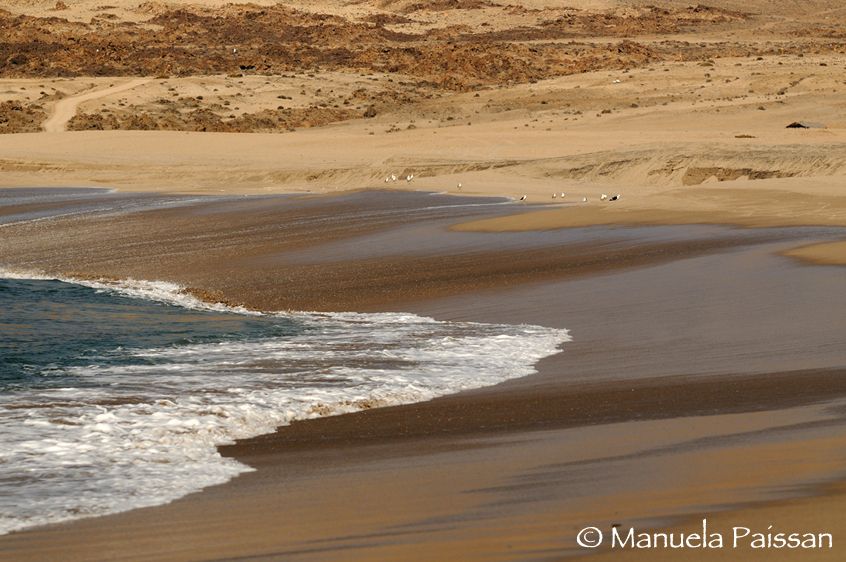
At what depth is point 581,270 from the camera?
13867 millimetres

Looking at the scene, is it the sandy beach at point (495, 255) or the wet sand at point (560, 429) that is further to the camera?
the sandy beach at point (495, 255)

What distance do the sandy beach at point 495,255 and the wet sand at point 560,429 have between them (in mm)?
28

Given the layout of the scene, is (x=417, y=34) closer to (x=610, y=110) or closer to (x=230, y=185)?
(x=610, y=110)

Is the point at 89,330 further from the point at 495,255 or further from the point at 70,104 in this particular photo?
the point at 70,104

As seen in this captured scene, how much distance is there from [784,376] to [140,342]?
5.45 meters

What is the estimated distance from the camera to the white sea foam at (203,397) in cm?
621

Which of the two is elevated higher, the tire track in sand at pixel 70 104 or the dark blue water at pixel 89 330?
the tire track in sand at pixel 70 104

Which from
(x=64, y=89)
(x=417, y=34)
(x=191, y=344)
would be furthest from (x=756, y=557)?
(x=417, y=34)

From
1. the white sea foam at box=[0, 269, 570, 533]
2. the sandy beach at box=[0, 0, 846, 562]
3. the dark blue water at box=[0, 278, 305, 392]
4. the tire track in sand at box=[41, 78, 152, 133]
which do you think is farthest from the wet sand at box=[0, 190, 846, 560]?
the tire track in sand at box=[41, 78, 152, 133]

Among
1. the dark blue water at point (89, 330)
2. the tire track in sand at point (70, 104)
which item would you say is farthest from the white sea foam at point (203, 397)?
the tire track in sand at point (70, 104)

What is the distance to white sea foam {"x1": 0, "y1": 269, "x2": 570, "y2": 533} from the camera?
6.21 m

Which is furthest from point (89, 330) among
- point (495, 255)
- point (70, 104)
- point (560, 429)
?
point (70, 104)

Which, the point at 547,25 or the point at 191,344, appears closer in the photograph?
the point at 191,344

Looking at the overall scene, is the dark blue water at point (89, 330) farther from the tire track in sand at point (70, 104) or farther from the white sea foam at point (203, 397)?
the tire track in sand at point (70, 104)
